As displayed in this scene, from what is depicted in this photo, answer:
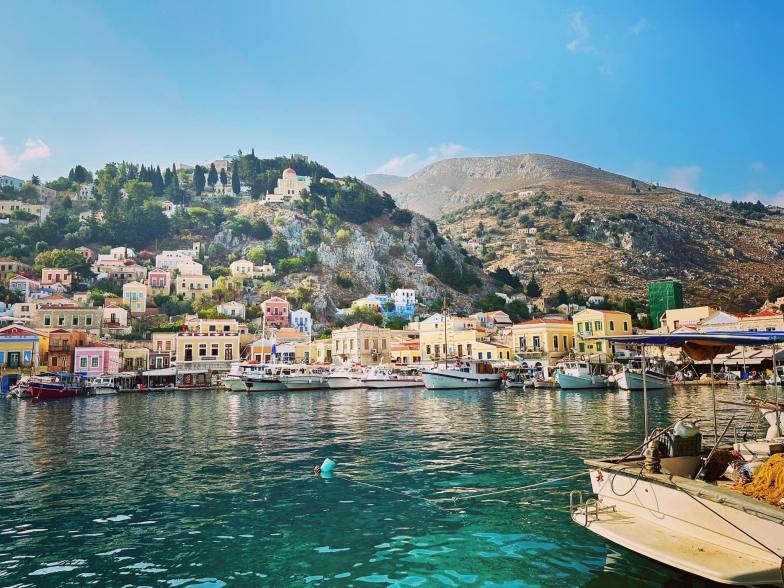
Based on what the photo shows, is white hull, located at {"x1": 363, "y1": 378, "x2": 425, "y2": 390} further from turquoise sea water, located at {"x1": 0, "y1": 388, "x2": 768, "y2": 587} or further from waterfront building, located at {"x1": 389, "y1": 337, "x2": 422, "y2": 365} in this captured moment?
turquoise sea water, located at {"x1": 0, "y1": 388, "x2": 768, "y2": 587}

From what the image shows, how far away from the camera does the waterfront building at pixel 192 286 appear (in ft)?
320

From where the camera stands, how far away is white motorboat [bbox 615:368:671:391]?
149ft

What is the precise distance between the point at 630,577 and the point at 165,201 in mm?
145721

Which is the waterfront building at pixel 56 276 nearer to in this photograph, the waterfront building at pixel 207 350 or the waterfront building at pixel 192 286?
the waterfront building at pixel 192 286

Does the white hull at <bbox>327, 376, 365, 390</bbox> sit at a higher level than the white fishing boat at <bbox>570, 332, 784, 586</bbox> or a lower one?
lower

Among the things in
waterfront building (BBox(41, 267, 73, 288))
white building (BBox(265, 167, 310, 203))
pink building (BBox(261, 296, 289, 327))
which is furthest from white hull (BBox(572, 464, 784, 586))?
white building (BBox(265, 167, 310, 203))

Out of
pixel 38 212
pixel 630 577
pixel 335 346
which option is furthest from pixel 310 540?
pixel 38 212

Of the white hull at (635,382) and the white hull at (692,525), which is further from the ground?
the white hull at (692,525)

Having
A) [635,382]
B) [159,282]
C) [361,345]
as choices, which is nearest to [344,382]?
[361,345]

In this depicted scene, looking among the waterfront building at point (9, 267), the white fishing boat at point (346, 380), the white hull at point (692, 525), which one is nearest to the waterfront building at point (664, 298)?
the white fishing boat at point (346, 380)

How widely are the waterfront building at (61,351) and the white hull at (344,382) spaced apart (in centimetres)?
2924

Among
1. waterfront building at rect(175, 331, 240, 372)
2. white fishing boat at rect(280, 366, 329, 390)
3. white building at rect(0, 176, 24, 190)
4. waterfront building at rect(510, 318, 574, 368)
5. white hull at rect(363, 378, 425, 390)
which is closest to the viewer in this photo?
white fishing boat at rect(280, 366, 329, 390)

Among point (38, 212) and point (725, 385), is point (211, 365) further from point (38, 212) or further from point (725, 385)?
point (38, 212)

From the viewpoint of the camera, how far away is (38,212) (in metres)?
123
